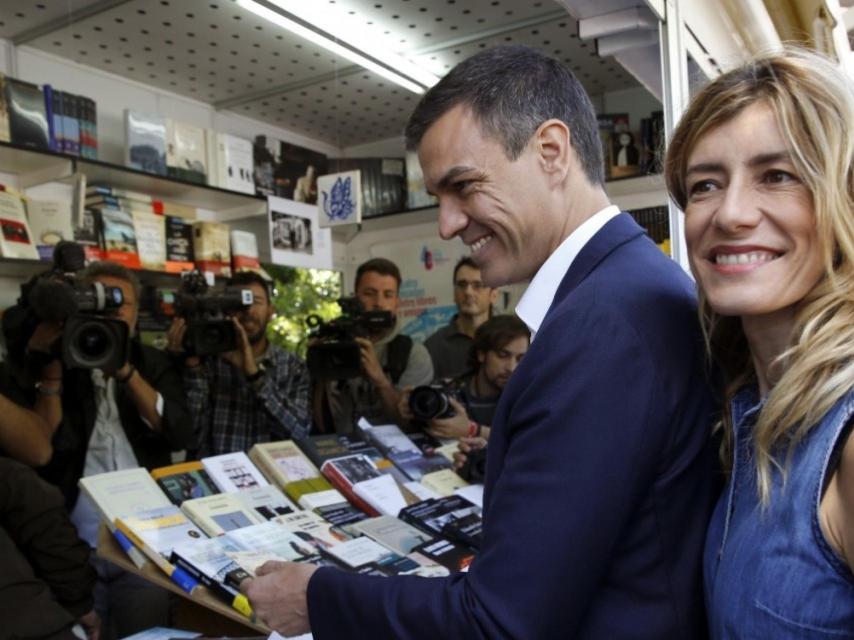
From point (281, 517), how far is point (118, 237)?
159 centimetres

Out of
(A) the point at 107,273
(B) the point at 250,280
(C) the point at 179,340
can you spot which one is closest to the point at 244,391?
(C) the point at 179,340

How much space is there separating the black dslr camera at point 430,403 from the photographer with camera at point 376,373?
11.5 inches

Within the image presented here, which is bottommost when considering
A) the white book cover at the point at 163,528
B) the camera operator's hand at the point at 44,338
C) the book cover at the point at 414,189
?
the white book cover at the point at 163,528

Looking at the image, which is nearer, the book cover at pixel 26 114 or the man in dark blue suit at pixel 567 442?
the man in dark blue suit at pixel 567 442

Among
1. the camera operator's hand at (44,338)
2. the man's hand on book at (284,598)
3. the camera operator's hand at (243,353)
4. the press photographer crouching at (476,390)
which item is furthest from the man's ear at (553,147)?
the camera operator's hand at (243,353)

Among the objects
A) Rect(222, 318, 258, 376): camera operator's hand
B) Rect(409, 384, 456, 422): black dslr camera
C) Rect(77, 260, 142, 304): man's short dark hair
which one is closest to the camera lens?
Rect(409, 384, 456, 422): black dslr camera

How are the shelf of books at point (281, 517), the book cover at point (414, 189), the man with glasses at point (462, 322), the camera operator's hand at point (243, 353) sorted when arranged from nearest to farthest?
the shelf of books at point (281, 517) → the camera operator's hand at point (243, 353) → the man with glasses at point (462, 322) → the book cover at point (414, 189)

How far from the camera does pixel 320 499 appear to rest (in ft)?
6.24

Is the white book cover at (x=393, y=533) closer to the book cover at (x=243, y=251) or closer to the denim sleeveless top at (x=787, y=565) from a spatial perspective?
the denim sleeveless top at (x=787, y=565)

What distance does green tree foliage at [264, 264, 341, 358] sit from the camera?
378cm

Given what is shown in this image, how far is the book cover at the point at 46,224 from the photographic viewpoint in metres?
2.68

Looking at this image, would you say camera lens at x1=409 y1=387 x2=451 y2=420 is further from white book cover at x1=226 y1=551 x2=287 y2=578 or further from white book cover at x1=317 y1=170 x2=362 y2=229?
white book cover at x1=317 y1=170 x2=362 y2=229

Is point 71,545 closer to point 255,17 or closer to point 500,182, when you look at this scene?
point 500,182

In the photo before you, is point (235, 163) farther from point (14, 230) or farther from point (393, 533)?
point (393, 533)
